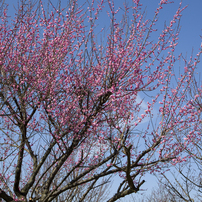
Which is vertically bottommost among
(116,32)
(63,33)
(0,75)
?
(0,75)

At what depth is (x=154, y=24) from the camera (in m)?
7.08

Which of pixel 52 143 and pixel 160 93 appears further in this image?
pixel 52 143

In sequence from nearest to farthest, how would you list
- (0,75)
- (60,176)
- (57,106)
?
1. (0,75)
2. (57,106)
3. (60,176)

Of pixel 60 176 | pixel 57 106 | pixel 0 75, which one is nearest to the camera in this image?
pixel 0 75

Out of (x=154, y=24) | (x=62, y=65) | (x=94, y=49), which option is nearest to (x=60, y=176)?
(x=62, y=65)

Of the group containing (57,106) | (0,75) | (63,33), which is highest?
(63,33)

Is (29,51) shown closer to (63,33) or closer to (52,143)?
(63,33)

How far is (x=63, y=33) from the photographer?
7.36 m

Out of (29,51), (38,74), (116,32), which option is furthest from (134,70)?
(29,51)

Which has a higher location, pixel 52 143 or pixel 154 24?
pixel 154 24

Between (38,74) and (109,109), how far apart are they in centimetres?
234

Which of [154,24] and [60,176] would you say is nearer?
[154,24]

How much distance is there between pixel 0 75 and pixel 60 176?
220 inches

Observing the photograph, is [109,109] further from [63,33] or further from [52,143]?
[63,33]
